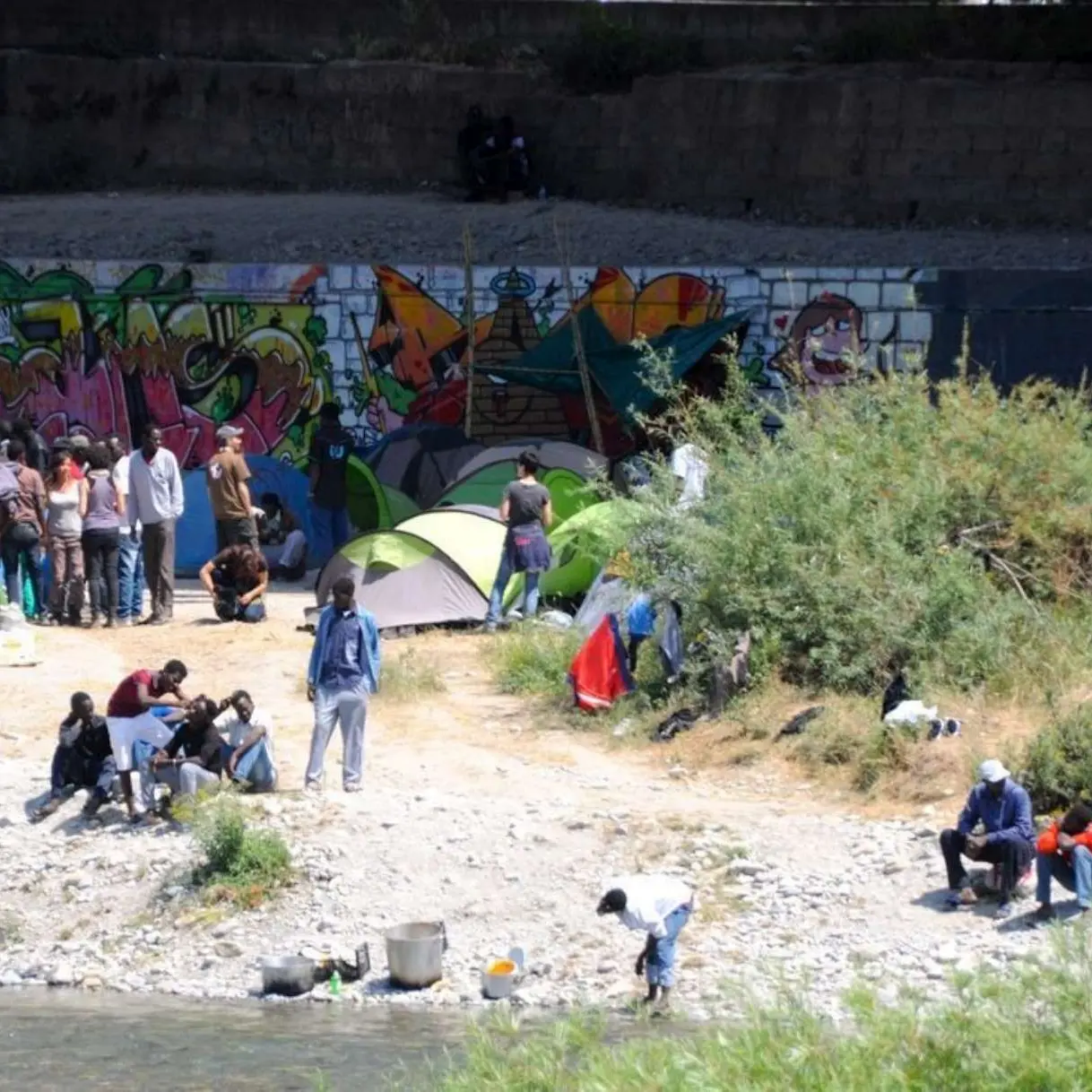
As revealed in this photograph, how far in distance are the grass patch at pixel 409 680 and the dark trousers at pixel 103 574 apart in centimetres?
266

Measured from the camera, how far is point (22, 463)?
18375mm

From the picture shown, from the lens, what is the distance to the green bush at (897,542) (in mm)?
14641

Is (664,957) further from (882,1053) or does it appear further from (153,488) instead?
(153,488)

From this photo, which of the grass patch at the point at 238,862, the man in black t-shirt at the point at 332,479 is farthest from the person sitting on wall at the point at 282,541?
the grass patch at the point at 238,862

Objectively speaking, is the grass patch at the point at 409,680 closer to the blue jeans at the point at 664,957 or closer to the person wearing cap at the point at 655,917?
the person wearing cap at the point at 655,917

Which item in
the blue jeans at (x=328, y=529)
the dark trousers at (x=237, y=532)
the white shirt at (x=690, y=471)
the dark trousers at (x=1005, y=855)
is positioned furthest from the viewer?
the blue jeans at (x=328, y=529)

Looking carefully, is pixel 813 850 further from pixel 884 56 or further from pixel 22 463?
pixel 884 56

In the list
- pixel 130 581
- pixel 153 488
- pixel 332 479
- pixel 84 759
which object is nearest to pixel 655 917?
pixel 84 759

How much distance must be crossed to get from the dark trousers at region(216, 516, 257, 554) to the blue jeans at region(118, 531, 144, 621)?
31.8 inches

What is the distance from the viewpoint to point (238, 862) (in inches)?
502

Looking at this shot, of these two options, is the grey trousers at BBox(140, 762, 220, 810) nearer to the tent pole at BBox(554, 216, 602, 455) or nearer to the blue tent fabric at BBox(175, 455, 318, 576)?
the blue tent fabric at BBox(175, 455, 318, 576)

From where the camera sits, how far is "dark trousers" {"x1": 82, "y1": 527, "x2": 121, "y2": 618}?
18.0m

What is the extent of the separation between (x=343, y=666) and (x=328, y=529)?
828cm

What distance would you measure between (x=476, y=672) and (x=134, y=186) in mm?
14649
